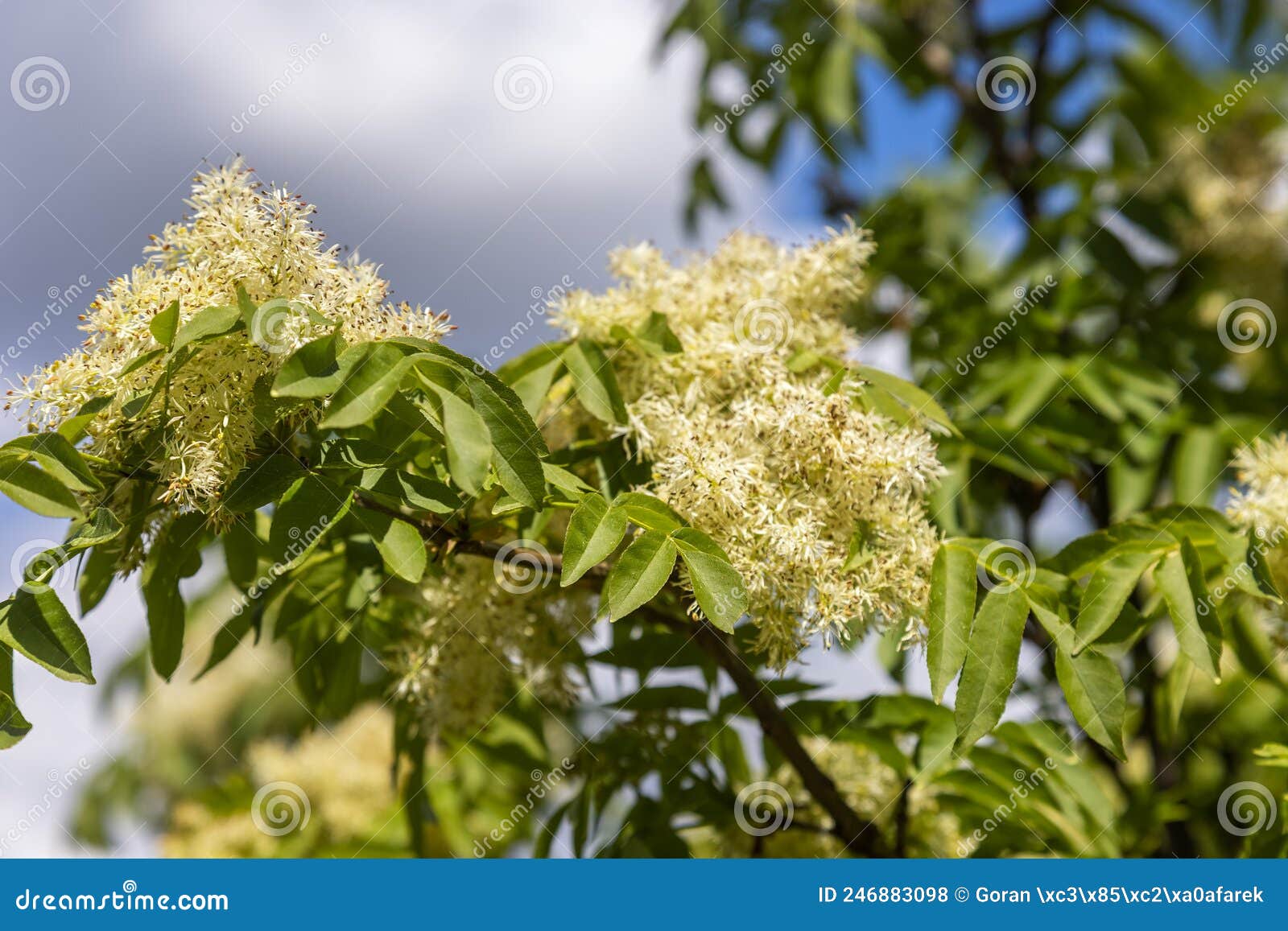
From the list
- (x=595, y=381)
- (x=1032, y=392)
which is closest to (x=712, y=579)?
(x=595, y=381)

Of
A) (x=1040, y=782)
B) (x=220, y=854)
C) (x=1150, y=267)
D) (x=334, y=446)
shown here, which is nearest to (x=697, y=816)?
(x=1040, y=782)

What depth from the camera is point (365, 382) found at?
1579 millimetres

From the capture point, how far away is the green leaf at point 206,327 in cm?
156

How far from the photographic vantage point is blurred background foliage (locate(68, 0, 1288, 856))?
2.48 m

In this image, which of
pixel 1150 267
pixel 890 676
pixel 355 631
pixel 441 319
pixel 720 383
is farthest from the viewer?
pixel 1150 267

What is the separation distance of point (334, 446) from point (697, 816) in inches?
53.3

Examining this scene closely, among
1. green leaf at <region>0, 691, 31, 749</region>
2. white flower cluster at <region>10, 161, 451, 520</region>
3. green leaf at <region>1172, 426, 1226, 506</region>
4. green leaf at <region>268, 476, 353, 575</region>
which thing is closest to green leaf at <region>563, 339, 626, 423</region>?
white flower cluster at <region>10, 161, 451, 520</region>

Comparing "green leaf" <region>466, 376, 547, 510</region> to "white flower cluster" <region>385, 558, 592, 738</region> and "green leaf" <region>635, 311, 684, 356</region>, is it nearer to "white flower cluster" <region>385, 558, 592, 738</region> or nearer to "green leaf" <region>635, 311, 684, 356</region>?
"green leaf" <region>635, 311, 684, 356</region>

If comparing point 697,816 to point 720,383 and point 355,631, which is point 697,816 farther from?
point 720,383

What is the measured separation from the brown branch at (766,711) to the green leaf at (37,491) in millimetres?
601

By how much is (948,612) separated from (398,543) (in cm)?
89

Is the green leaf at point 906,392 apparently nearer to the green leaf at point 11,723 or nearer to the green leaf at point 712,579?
the green leaf at point 712,579

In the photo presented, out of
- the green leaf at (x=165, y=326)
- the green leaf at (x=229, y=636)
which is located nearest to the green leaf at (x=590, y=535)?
the green leaf at (x=165, y=326)

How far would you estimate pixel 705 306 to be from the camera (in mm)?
2271
